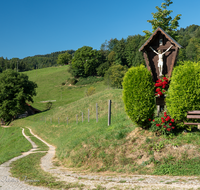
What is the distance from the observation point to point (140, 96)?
963 centimetres

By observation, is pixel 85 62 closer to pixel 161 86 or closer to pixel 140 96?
pixel 161 86

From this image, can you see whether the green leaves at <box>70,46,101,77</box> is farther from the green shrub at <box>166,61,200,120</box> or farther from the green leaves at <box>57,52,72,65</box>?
the green shrub at <box>166,61,200,120</box>

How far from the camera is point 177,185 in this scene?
6020mm

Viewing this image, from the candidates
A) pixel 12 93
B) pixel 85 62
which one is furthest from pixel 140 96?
pixel 85 62

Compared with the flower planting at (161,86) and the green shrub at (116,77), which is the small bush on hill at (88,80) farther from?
the flower planting at (161,86)

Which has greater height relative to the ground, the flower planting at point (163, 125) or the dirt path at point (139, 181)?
the flower planting at point (163, 125)

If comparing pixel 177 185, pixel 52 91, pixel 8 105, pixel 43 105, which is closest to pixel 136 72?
pixel 177 185

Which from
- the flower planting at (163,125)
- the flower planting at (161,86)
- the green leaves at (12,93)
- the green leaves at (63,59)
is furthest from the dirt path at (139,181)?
the green leaves at (63,59)

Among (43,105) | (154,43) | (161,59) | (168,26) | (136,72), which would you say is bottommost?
(43,105)

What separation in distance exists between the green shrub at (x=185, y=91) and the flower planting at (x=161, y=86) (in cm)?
86

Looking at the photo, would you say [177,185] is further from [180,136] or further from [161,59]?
[161,59]

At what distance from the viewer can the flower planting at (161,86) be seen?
32.4 ft

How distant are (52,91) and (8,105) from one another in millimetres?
32036

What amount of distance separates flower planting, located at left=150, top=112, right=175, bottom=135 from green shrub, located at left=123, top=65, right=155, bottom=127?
1.34 ft
